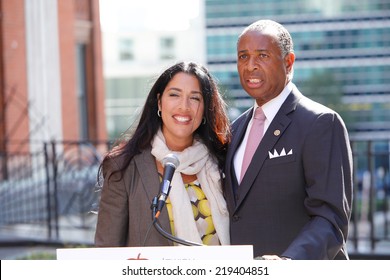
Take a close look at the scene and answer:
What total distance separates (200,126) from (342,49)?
123876mm

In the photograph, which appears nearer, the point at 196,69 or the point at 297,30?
the point at 196,69

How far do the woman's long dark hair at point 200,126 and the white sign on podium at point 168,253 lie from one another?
3.22 feet

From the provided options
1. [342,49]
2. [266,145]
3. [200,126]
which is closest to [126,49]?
[342,49]

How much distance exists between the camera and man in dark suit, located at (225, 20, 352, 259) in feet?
11.5

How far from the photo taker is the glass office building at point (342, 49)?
12362 cm

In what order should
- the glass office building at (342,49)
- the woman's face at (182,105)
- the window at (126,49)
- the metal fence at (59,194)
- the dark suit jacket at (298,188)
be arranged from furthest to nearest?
1. the glass office building at (342,49)
2. the window at (126,49)
3. the metal fence at (59,194)
4. the woman's face at (182,105)
5. the dark suit jacket at (298,188)

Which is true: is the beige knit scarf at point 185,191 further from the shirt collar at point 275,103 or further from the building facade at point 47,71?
the building facade at point 47,71

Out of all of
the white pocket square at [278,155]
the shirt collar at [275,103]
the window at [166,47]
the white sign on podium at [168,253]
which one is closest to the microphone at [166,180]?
the white sign on podium at [168,253]

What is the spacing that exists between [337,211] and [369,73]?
12347cm

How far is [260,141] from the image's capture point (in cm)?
382

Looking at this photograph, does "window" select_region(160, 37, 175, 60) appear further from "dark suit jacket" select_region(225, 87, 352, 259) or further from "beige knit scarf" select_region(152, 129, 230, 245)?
"dark suit jacket" select_region(225, 87, 352, 259)

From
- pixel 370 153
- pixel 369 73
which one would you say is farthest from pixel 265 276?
pixel 369 73

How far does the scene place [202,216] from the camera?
3951 millimetres

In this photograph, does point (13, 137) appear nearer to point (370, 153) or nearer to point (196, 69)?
point (370, 153)
